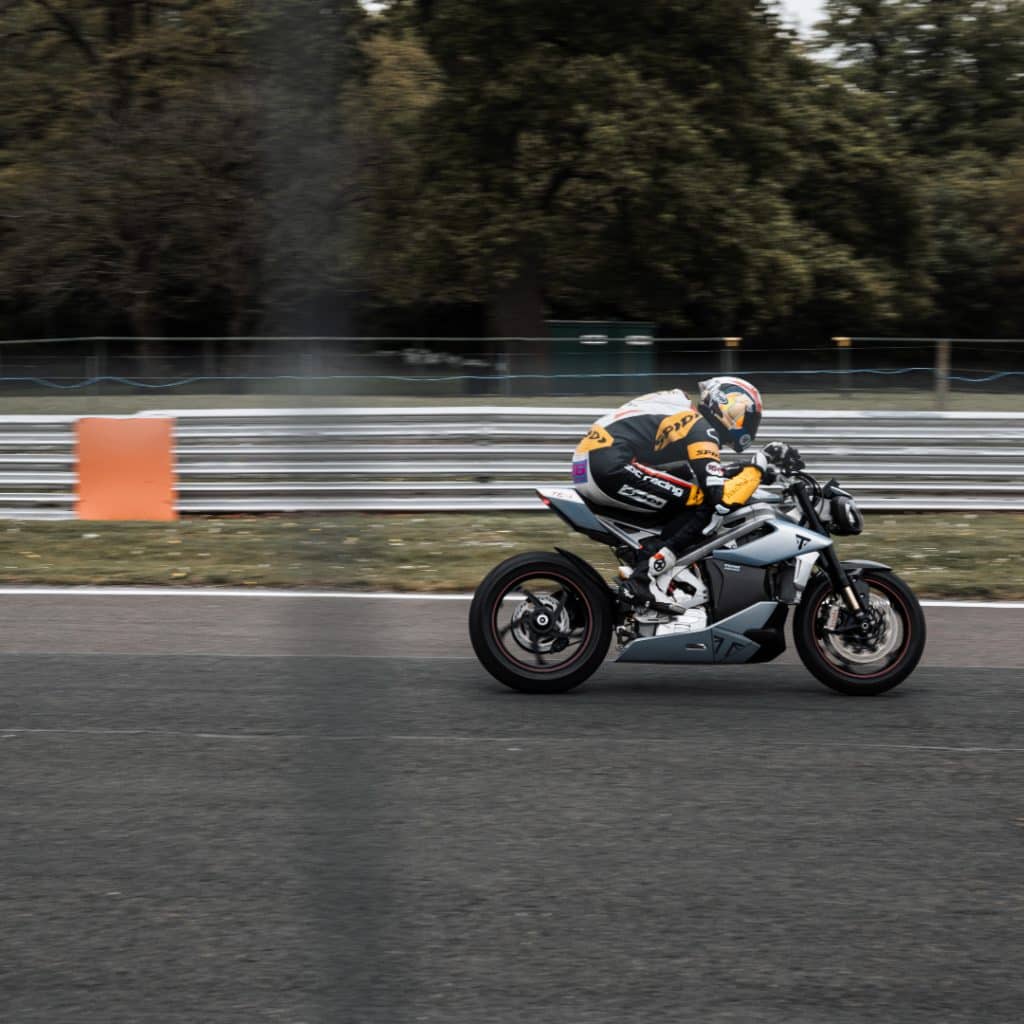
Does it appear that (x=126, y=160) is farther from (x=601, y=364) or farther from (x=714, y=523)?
(x=714, y=523)

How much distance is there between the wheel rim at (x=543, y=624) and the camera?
7.27m

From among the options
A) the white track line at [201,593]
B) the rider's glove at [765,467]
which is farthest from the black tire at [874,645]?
the white track line at [201,593]

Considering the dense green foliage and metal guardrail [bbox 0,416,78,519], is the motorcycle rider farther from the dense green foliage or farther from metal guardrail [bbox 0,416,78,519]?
the dense green foliage

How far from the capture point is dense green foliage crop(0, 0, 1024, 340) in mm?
30906

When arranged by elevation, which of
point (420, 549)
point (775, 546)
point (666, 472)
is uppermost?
point (666, 472)

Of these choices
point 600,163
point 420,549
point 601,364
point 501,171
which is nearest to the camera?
point 420,549

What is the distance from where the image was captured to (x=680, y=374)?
22.2m

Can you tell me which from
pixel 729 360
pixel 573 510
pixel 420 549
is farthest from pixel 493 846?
pixel 729 360

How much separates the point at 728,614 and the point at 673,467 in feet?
2.32

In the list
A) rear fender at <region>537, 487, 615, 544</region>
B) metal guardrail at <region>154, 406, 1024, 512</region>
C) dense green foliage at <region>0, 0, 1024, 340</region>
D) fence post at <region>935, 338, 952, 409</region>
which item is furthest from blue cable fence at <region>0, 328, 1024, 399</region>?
rear fender at <region>537, 487, 615, 544</region>

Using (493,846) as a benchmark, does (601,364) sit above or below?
above

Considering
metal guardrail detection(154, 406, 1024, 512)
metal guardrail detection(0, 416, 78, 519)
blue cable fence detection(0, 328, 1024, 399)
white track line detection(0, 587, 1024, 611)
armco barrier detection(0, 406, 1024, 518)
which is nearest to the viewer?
white track line detection(0, 587, 1024, 611)

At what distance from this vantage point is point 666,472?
746 cm

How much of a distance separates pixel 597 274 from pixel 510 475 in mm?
19489
